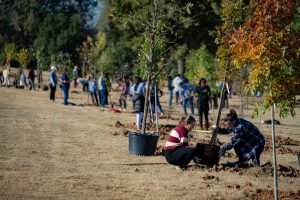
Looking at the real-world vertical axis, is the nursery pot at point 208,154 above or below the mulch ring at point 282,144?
above

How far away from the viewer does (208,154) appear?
13117 millimetres

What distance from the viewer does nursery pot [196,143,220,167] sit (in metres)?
13.0

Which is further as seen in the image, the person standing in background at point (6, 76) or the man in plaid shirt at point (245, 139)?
the person standing in background at point (6, 76)

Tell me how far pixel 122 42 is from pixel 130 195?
60458mm

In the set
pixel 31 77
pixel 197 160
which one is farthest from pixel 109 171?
pixel 31 77

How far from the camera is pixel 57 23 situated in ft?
250

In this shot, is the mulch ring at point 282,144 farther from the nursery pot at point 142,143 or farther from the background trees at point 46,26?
the background trees at point 46,26

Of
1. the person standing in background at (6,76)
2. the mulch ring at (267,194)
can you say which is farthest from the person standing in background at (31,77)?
the mulch ring at (267,194)

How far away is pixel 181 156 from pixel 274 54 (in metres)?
3.88

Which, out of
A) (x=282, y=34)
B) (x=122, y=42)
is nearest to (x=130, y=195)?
(x=282, y=34)

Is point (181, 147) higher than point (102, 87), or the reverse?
point (102, 87)

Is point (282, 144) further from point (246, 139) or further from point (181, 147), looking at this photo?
point (181, 147)

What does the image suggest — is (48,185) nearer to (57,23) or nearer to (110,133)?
(110,133)

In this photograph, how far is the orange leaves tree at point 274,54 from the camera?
962cm
